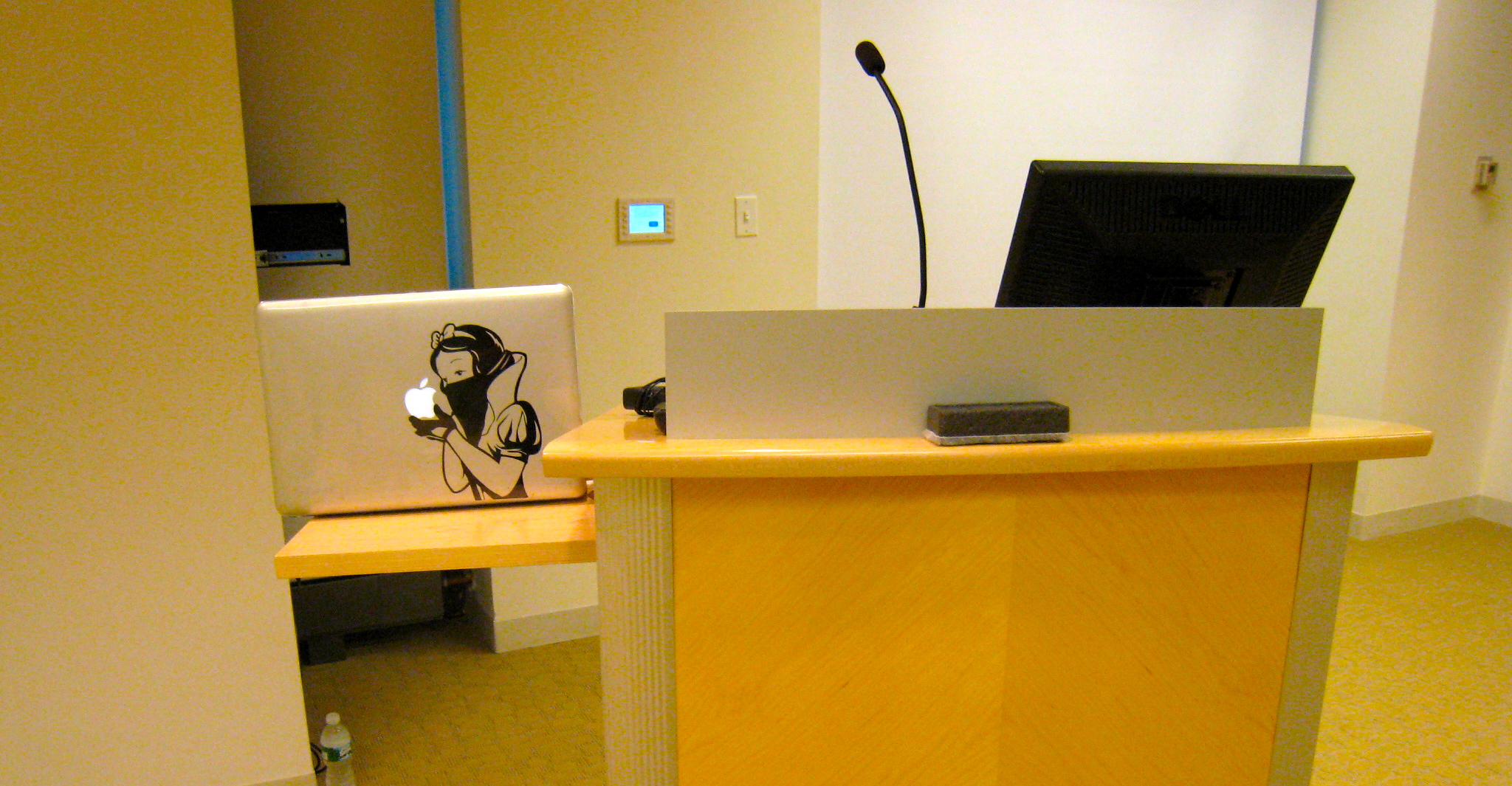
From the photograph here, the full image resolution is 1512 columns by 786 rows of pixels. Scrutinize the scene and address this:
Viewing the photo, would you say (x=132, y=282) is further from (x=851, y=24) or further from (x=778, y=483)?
(x=851, y=24)

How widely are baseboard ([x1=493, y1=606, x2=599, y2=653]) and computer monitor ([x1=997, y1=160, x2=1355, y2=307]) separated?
5.95 ft

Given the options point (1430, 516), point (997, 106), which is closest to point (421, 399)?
point (997, 106)

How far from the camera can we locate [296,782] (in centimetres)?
162

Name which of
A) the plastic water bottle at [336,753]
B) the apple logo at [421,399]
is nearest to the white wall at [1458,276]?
the apple logo at [421,399]

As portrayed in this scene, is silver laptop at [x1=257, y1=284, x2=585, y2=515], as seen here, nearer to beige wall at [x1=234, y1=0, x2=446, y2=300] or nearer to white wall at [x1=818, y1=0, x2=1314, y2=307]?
beige wall at [x1=234, y1=0, x2=446, y2=300]

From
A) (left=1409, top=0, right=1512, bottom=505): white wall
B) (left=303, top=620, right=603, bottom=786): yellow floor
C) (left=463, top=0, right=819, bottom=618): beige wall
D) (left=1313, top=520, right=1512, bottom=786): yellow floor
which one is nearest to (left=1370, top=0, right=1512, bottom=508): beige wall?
(left=1409, top=0, right=1512, bottom=505): white wall

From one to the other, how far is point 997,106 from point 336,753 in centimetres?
264

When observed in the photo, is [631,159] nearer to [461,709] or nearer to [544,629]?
[544,629]

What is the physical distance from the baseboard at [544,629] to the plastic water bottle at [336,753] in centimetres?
58

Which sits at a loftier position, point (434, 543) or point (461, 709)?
point (434, 543)

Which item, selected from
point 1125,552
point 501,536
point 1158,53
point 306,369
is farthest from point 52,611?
point 1158,53

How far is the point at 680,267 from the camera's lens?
2227mm

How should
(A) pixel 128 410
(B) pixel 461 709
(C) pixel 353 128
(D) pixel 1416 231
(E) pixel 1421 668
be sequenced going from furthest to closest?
(D) pixel 1416 231, (C) pixel 353 128, (E) pixel 1421 668, (B) pixel 461 709, (A) pixel 128 410

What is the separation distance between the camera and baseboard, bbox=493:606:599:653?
2234 millimetres
